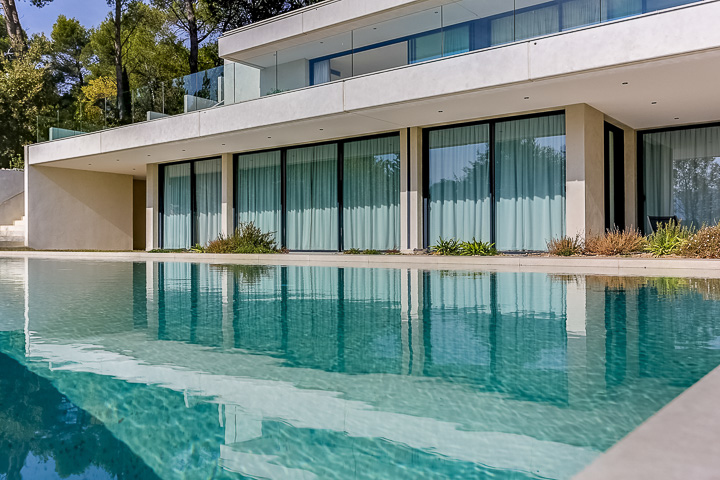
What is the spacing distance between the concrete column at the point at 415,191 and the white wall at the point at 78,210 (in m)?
15.2

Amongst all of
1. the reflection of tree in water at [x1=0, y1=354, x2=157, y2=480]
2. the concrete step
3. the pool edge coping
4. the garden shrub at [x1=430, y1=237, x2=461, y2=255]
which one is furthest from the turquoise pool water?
the concrete step

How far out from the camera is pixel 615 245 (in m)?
12.3

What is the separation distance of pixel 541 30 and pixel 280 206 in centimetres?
Result: 1032

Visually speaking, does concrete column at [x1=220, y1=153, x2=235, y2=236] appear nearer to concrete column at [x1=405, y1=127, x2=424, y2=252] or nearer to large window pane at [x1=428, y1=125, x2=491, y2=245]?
concrete column at [x1=405, y1=127, x2=424, y2=252]

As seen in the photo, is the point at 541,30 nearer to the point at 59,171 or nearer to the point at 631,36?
the point at 631,36

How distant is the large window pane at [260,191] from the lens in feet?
65.2

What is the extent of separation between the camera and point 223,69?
18297mm

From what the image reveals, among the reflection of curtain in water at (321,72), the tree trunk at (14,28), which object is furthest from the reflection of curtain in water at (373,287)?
the tree trunk at (14,28)

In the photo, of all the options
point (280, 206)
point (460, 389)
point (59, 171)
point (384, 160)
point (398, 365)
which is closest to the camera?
point (460, 389)

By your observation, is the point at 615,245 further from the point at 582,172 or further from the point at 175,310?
the point at 175,310

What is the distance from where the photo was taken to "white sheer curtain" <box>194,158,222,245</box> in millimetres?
21484

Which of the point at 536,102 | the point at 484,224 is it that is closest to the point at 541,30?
the point at 536,102

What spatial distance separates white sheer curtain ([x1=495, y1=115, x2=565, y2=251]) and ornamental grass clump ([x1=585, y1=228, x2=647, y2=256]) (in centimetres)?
154

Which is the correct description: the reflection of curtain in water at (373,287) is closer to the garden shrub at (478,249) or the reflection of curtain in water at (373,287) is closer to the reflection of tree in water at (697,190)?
the garden shrub at (478,249)
